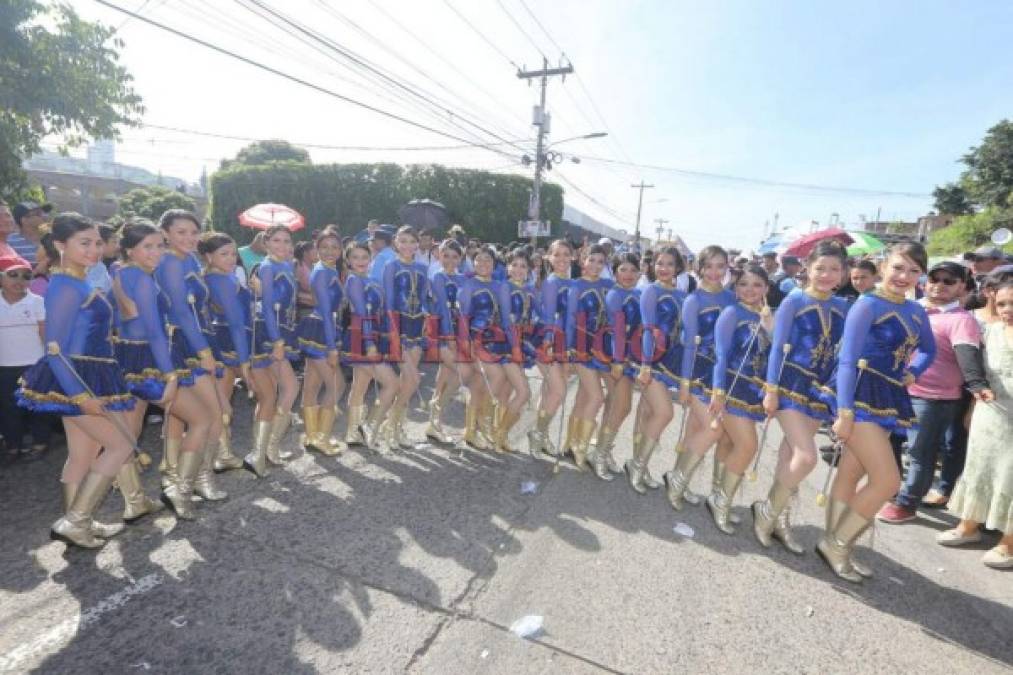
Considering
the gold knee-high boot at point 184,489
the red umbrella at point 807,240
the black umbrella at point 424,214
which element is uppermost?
the black umbrella at point 424,214

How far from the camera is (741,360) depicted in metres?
4.00

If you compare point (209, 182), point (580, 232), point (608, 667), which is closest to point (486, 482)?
point (608, 667)

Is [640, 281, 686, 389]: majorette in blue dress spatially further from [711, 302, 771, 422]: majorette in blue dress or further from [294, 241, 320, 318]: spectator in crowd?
[294, 241, 320, 318]: spectator in crowd

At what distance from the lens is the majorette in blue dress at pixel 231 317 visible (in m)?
4.32

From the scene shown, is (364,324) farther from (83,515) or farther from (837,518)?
(837,518)

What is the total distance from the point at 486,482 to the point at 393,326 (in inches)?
70.4

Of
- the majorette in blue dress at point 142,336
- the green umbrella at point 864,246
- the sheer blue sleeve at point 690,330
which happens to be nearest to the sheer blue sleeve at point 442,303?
the sheer blue sleeve at point 690,330

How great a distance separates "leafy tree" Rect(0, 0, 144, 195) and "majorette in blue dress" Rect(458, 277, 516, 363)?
817 centimetres

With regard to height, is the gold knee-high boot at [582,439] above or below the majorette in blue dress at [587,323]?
below

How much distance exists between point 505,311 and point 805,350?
2745 millimetres

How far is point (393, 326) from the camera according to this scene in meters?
5.27

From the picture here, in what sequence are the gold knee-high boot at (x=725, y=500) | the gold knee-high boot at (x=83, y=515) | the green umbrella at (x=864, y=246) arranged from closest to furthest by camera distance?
1. the gold knee-high boot at (x=83, y=515)
2. the gold knee-high boot at (x=725, y=500)
3. the green umbrella at (x=864, y=246)

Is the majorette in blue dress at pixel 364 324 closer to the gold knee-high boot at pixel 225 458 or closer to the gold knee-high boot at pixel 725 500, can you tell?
the gold knee-high boot at pixel 225 458

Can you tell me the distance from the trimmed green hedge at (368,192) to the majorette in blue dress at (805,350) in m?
20.6
